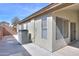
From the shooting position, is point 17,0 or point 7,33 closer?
point 17,0

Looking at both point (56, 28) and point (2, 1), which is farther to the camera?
point (56, 28)

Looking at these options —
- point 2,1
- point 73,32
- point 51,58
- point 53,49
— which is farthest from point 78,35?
point 2,1

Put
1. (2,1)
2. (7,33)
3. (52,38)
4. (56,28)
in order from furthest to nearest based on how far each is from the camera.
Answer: (7,33) < (56,28) < (52,38) < (2,1)

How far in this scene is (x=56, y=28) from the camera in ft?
26.1

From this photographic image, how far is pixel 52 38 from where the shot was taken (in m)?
7.42

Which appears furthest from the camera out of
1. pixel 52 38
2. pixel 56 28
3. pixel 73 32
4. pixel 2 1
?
pixel 73 32

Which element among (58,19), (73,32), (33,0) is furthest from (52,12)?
(73,32)

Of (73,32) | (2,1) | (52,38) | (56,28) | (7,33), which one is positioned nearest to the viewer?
(2,1)

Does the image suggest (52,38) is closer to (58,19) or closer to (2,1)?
(58,19)

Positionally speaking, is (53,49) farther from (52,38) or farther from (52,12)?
(52,12)

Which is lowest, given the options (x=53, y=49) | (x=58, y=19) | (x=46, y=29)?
(x=53, y=49)

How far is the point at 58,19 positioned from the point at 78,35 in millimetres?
A: 5010

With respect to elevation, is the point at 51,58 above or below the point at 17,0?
below

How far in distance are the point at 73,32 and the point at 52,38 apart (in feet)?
17.4
